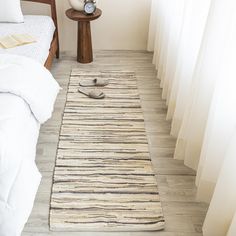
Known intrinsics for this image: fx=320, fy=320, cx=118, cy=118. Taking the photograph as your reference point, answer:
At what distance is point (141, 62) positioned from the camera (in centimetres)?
322

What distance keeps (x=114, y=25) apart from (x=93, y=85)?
2.82 feet

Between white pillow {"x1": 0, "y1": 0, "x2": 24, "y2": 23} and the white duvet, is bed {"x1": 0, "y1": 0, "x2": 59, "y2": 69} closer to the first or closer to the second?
white pillow {"x1": 0, "y1": 0, "x2": 24, "y2": 23}

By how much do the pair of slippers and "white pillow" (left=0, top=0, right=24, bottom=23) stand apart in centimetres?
76

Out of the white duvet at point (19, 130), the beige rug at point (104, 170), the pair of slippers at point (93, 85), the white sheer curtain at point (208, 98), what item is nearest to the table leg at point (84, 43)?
the pair of slippers at point (93, 85)

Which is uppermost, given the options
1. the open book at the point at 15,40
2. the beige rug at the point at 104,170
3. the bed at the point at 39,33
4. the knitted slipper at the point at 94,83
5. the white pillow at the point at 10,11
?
the white pillow at the point at 10,11

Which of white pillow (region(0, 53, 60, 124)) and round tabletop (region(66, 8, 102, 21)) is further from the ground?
white pillow (region(0, 53, 60, 124))

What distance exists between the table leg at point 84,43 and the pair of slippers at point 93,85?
388mm

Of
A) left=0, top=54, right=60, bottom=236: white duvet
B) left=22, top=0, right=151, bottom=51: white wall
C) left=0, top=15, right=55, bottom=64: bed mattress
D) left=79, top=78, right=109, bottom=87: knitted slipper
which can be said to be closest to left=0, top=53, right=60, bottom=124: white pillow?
left=0, top=54, right=60, bottom=236: white duvet

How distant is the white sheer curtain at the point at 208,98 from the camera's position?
4.26 feet

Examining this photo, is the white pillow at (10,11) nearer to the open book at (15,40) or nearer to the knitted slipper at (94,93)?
the open book at (15,40)

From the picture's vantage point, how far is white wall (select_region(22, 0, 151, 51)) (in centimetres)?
318

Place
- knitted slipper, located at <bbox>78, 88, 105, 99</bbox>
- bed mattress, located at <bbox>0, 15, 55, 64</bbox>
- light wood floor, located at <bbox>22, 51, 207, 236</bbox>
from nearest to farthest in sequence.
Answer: light wood floor, located at <bbox>22, 51, 207, 236</bbox> → bed mattress, located at <bbox>0, 15, 55, 64</bbox> → knitted slipper, located at <bbox>78, 88, 105, 99</bbox>

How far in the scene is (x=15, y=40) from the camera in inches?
94.0

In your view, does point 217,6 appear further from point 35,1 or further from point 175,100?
point 35,1
